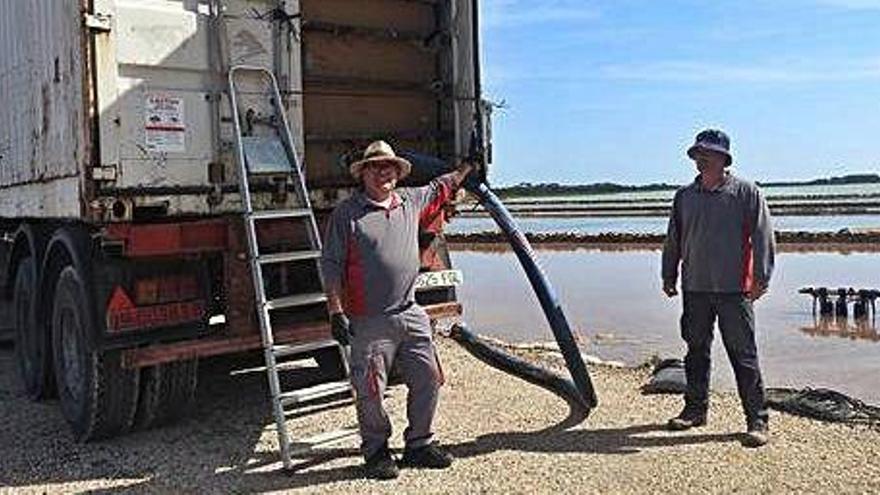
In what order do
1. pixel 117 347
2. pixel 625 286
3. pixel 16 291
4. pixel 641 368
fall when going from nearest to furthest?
pixel 117 347, pixel 16 291, pixel 641 368, pixel 625 286

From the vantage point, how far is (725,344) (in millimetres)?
6129

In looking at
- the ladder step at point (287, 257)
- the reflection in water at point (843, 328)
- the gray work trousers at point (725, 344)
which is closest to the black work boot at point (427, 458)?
the ladder step at point (287, 257)

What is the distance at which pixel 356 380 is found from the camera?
210 inches

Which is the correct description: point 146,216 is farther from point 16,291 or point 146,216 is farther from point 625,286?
point 625,286

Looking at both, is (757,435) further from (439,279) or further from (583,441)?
Result: (439,279)

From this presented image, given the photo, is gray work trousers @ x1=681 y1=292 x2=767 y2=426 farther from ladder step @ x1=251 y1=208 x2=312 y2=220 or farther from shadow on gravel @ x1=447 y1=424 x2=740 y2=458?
ladder step @ x1=251 y1=208 x2=312 y2=220

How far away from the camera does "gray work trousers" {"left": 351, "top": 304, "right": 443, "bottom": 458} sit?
5.32m

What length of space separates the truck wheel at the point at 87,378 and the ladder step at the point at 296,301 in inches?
39.8

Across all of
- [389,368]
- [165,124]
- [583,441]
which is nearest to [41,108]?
[165,124]

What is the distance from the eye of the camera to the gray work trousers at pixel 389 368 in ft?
17.4

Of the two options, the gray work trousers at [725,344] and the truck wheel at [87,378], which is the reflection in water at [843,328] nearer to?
the gray work trousers at [725,344]

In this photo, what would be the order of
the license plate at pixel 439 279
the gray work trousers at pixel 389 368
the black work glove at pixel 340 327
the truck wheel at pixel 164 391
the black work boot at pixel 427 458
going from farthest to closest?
the license plate at pixel 439 279 → the truck wheel at pixel 164 391 → the black work boot at pixel 427 458 → the gray work trousers at pixel 389 368 → the black work glove at pixel 340 327

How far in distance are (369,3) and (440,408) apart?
2831 mm

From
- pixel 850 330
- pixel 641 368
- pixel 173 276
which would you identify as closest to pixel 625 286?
pixel 850 330
